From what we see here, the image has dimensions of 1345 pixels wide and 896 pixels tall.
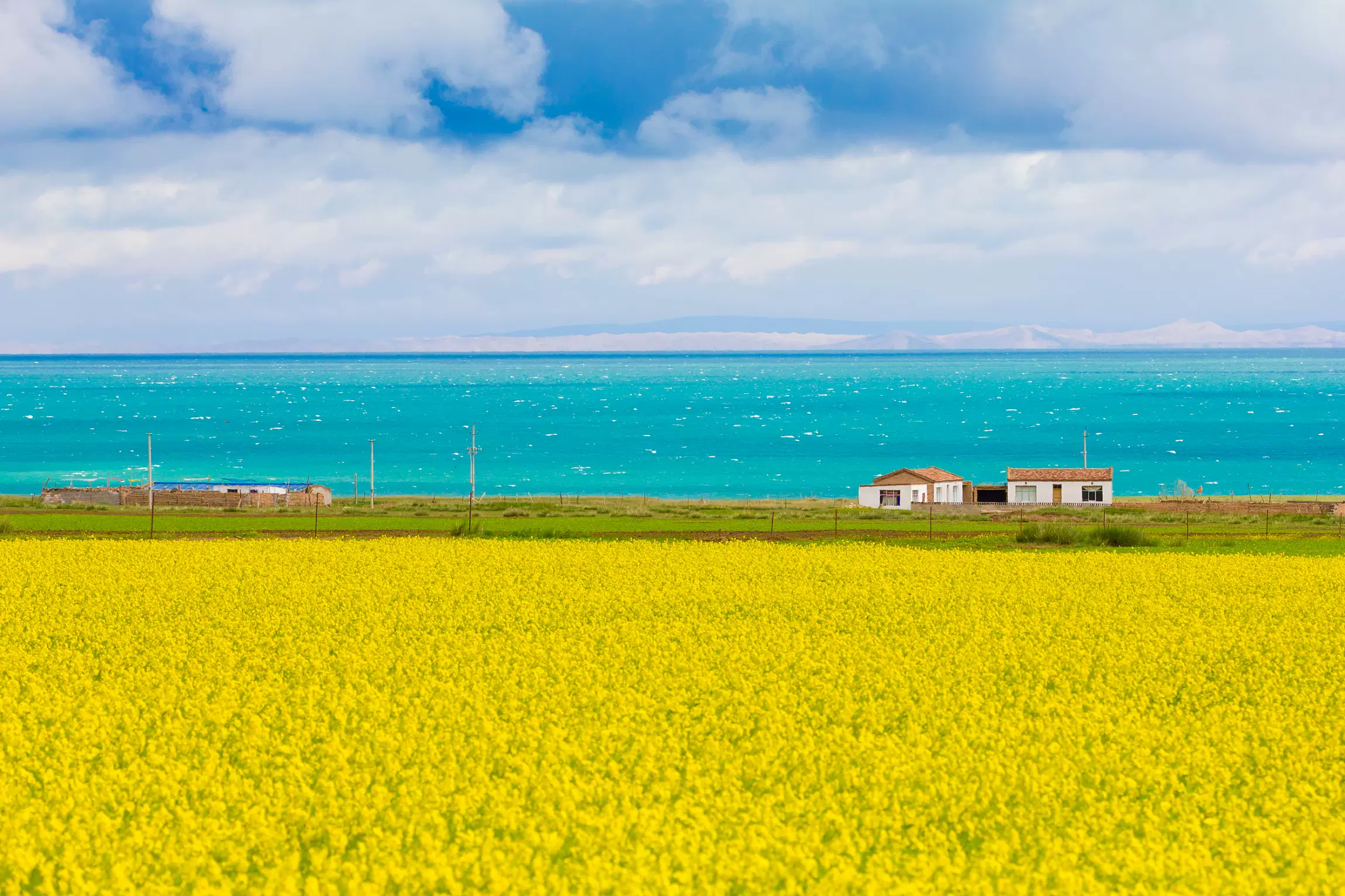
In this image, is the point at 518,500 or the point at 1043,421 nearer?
the point at 518,500

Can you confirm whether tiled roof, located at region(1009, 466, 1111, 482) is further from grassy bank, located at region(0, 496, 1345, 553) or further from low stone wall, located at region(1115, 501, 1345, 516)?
grassy bank, located at region(0, 496, 1345, 553)

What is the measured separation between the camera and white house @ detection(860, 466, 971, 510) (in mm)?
79750

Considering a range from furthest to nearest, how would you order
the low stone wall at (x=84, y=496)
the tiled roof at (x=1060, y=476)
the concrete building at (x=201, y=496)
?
the low stone wall at (x=84, y=496), the tiled roof at (x=1060, y=476), the concrete building at (x=201, y=496)

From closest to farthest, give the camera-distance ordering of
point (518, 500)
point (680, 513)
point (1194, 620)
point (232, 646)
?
point (232, 646) → point (1194, 620) → point (680, 513) → point (518, 500)

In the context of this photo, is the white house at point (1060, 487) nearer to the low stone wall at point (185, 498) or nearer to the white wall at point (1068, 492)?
the white wall at point (1068, 492)

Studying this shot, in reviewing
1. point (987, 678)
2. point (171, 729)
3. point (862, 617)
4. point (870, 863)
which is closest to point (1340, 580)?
point (862, 617)

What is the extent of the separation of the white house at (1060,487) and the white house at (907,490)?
3.84 metres

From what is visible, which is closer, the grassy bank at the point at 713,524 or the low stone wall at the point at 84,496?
the grassy bank at the point at 713,524

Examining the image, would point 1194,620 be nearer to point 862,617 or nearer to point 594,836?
point 862,617

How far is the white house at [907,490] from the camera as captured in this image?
262 feet

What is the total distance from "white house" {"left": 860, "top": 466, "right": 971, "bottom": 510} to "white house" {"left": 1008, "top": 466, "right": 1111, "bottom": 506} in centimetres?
384

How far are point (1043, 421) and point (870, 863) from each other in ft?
640

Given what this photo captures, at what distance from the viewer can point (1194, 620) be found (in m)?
24.8

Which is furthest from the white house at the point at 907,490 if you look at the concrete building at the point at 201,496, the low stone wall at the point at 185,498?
the low stone wall at the point at 185,498
